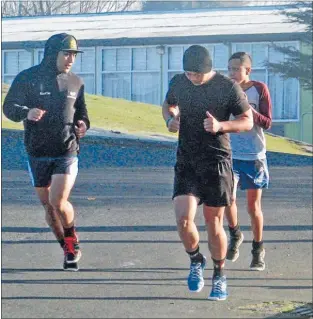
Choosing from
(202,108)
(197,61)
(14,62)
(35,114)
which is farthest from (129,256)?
(197,61)

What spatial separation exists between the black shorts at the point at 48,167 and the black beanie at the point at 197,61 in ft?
3.33

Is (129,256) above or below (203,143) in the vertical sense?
below

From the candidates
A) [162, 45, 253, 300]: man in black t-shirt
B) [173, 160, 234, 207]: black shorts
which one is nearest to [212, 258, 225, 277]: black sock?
[162, 45, 253, 300]: man in black t-shirt

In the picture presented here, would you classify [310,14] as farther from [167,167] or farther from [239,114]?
[239,114]

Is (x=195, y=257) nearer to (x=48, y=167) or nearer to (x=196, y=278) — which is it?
(x=196, y=278)

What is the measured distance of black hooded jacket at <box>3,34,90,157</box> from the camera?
15.5 feet

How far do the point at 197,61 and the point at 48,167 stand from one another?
1.22 meters

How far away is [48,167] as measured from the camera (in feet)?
17.6

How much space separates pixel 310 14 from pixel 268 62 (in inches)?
75.5

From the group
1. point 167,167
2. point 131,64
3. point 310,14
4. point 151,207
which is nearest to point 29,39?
point 151,207

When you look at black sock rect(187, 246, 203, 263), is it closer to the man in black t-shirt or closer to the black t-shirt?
the man in black t-shirt

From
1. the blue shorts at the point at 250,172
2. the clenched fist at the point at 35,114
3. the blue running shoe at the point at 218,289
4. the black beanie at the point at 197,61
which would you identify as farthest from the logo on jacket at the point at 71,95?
the blue shorts at the point at 250,172

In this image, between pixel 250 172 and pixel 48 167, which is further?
pixel 250 172

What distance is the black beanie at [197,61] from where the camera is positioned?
4562 millimetres
